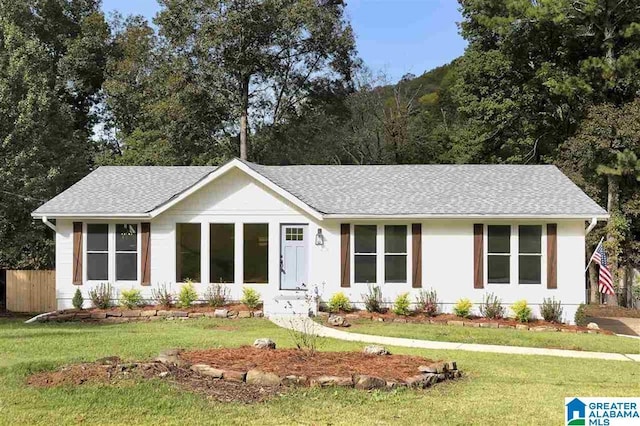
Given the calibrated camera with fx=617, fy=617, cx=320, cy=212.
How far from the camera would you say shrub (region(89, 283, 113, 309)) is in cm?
1853

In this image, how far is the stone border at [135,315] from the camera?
17391mm

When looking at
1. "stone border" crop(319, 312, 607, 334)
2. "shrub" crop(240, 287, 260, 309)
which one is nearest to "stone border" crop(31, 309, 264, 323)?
"shrub" crop(240, 287, 260, 309)

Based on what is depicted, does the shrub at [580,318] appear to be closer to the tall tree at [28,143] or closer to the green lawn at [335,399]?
the green lawn at [335,399]

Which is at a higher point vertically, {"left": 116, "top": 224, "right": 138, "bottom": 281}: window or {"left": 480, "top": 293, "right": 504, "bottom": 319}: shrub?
{"left": 116, "top": 224, "right": 138, "bottom": 281}: window

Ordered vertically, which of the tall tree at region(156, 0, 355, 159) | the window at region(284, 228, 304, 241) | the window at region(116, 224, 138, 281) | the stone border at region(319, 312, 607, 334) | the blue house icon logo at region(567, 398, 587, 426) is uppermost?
the tall tree at region(156, 0, 355, 159)

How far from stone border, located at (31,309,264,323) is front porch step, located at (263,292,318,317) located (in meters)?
0.30

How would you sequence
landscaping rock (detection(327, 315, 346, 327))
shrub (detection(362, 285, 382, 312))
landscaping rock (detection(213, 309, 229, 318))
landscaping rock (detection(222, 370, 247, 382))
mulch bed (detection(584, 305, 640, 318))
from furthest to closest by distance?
mulch bed (detection(584, 305, 640, 318))
shrub (detection(362, 285, 382, 312))
landscaping rock (detection(213, 309, 229, 318))
landscaping rock (detection(327, 315, 346, 327))
landscaping rock (detection(222, 370, 247, 382))

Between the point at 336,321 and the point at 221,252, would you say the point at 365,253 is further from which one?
the point at 221,252

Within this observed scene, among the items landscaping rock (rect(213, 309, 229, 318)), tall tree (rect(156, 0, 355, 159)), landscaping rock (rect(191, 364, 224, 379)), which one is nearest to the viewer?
landscaping rock (rect(191, 364, 224, 379))

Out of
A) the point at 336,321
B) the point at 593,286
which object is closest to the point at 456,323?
the point at 336,321

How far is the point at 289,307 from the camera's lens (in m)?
17.3

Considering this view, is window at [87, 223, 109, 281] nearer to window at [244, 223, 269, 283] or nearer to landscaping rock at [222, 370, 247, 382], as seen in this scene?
window at [244, 223, 269, 283]

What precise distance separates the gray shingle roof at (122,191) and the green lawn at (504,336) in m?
7.99

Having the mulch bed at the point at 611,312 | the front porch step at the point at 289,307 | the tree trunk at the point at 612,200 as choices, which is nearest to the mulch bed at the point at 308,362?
the front porch step at the point at 289,307
